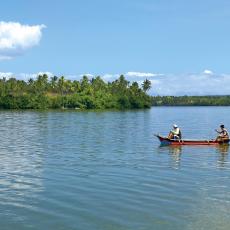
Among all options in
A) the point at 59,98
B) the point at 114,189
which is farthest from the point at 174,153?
the point at 59,98

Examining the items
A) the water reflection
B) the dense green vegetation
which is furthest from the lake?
the dense green vegetation

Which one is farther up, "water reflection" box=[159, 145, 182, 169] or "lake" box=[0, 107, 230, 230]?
"water reflection" box=[159, 145, 182, 169]

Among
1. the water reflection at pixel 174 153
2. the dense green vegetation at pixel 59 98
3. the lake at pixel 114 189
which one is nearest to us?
the lake at pixel 114 189

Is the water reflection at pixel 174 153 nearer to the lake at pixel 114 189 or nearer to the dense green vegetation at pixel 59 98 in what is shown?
the lake at pixel 114 189

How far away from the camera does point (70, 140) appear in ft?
170

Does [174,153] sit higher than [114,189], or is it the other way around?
[174,153]

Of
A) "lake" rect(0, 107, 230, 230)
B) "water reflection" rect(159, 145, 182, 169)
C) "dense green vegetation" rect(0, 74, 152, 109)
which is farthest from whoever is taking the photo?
"dense green vegetation" rect(0, 74, 152, 109)

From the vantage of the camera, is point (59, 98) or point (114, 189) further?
point (59, 98)

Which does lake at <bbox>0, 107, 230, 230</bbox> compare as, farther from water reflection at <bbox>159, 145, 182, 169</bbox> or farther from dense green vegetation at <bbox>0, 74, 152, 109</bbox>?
dense green vegetation at <bbox>0, 74, 152, 109</bbox>

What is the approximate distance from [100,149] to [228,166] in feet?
44.9

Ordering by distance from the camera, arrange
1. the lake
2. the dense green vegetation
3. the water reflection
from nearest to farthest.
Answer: the lake < the water reflection < the dense green vegetation

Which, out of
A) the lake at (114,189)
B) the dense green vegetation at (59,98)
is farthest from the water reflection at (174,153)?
the dense green vegetation at (59,98)

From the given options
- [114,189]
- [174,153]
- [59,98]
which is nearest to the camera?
[114,189]

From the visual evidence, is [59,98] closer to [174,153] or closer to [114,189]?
[174,153]
